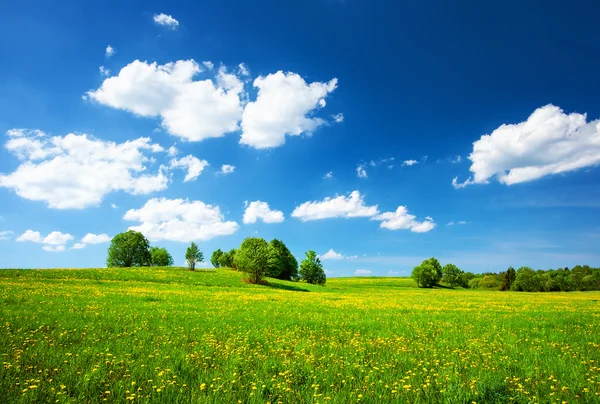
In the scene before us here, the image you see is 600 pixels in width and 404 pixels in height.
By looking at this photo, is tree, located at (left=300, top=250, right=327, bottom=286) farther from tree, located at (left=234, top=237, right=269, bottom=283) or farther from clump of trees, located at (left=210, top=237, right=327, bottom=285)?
tree, located at (left=234, top=237, right=269, bottom=283)

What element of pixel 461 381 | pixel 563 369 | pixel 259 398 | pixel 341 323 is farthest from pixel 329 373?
pixel 341 323

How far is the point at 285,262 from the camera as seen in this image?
95.8 meters

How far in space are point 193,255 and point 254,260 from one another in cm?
4180

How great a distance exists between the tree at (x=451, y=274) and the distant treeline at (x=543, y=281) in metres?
9.29

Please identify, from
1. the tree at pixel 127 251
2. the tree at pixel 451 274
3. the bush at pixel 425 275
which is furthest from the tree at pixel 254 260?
the tree at pixel 451 274

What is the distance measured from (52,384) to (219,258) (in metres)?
164

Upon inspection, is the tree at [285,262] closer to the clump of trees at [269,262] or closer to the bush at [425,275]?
the clump of trees at [269,262]

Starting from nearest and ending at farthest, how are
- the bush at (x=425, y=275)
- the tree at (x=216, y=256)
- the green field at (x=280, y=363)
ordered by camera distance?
the green field at (x=280, y=363)
the bush at (x=425, y=275)
the tree at (x=216, y=256)

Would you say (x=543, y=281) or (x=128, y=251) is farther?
(x=543, y=281)

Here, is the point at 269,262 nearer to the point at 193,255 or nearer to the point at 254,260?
the point at 254,260

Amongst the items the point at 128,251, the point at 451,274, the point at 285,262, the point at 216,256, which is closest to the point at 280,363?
the point at 285,262

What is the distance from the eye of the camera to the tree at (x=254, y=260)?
61.7m

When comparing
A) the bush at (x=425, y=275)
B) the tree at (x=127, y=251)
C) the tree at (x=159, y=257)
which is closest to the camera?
the tree at (x=127, y=251)

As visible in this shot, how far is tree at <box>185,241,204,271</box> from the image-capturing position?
95.9 m
